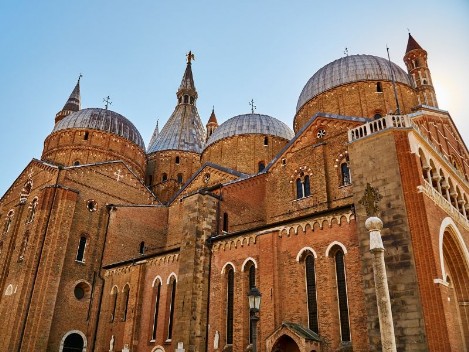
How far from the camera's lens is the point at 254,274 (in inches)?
710

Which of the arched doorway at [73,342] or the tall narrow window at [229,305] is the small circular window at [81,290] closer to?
the arched doorway at [73,342]

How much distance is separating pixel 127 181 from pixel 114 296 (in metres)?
8.59

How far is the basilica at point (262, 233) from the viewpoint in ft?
43.1

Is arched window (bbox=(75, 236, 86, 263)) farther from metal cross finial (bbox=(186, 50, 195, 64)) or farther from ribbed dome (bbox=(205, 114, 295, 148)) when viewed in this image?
metal cross finial (bbox=(186, 50, 195, 64))

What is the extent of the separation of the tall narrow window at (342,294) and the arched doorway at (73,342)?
15561 millimetres

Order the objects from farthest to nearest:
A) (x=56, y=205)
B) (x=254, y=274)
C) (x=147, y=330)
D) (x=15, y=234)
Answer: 1. (x=15, y=234)
2. (x=56, y=205)
3. (x=147, y=330)
4. (x=254, y=274)

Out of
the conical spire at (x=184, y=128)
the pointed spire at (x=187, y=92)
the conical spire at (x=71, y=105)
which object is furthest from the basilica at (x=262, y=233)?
the pointed spire at (x=187, y=92)

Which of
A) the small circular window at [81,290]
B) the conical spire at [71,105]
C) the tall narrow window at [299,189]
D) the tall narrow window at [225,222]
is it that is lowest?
→ the small circular window at [81,290]

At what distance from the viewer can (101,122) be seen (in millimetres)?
32844

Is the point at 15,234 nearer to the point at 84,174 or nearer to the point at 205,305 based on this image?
the point at 84,174

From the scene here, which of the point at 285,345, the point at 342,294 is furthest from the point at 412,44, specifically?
the point at 285,345

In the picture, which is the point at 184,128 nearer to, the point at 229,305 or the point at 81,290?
the point at 81,290

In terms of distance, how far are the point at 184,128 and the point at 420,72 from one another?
882 inches

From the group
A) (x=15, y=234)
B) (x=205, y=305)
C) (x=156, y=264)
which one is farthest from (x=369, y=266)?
(x=15, y=234)
